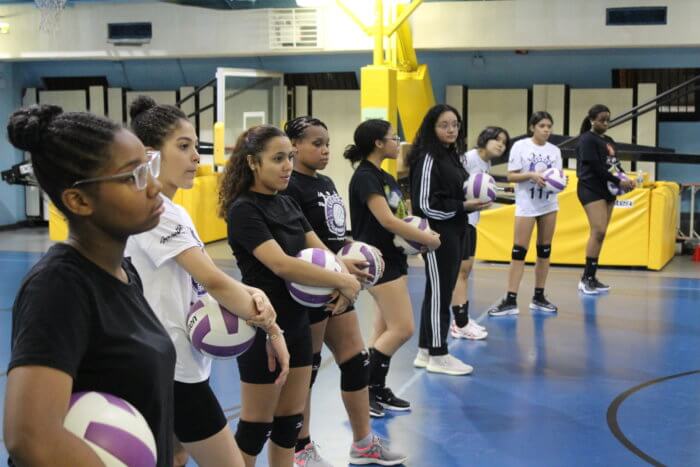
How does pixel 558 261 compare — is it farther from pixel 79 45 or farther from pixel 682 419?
pixel 79 45

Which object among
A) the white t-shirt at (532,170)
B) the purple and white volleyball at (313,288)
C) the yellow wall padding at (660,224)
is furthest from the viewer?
the yellow wall padding at (660,224)

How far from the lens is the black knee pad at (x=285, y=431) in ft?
10.8

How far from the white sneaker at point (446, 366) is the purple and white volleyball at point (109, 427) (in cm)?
409

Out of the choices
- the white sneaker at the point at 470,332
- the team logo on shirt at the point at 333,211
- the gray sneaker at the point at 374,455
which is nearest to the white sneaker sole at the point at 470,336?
the white sneaker at the point at 470,332

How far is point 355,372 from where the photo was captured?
12.9 feet

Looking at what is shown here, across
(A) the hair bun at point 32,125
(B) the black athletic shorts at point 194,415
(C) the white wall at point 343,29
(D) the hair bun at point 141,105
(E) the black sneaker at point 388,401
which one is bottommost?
(E) the black sneaker at point 388,401

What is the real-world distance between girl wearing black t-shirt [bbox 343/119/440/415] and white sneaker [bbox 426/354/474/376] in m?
0.97

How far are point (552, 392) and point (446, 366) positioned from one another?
2.28 feet

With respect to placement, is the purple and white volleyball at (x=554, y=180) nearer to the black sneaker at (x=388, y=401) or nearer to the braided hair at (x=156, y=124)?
the black sneaker at (x=388, y=401)

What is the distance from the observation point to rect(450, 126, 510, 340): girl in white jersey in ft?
21.4

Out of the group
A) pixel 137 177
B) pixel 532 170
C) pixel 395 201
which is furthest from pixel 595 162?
pixel 137 177

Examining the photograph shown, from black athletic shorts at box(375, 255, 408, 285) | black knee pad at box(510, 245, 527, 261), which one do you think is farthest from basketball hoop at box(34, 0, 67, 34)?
black athletic shorts at box(375, 255, 408, 285)

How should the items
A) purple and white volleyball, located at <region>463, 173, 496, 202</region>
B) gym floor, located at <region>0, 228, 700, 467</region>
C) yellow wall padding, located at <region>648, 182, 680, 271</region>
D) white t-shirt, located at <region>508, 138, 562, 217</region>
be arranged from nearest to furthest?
gym floor, located at <region>0, 228, 700, 467</region> < purple and white volleyball, located at <region>463, 173, 496, 202</region> < white t-shirt, located at <region>508, 138, 562, 217</region> < yellow wall padding, located at <region>648, 182, 680, 271</region>

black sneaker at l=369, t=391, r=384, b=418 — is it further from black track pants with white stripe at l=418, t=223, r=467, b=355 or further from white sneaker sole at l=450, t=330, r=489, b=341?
white sneaker sole at l=450, t=330, r=489, b=341
